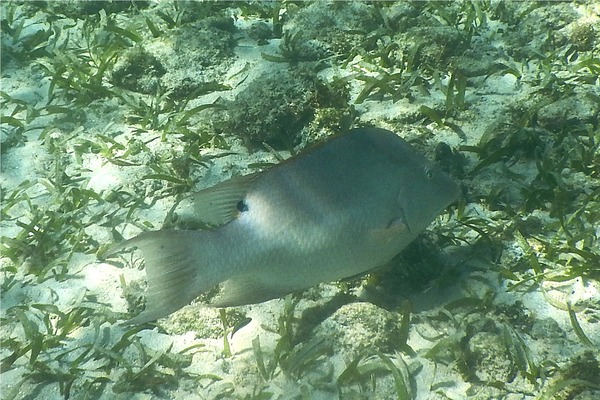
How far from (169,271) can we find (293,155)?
160 centimetres

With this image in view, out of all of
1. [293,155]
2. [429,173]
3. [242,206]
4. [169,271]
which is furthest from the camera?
[293,155]

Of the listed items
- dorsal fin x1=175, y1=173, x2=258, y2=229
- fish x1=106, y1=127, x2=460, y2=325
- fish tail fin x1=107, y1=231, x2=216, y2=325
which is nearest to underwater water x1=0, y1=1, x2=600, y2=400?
fish x1=106, y1=127, x2=460, y2=325

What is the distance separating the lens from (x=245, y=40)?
5902mm

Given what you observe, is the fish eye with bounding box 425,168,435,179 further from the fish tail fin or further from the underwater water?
the fish tail fin

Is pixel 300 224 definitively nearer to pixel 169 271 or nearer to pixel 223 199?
pixel 223 199

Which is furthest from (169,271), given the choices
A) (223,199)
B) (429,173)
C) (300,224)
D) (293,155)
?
(293,155)

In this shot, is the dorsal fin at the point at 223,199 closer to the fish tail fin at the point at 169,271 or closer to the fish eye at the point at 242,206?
the fish eye at the point at 242,206

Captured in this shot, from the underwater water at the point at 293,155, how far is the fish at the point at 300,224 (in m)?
0.17

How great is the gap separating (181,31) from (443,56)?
2.88 m

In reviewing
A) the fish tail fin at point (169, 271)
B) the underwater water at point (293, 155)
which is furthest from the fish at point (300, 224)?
the underwater water at point (293, 155)

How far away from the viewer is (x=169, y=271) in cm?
240

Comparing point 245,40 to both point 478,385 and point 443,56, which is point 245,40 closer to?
point 443,56

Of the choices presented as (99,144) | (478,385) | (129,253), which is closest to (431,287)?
(478,385)

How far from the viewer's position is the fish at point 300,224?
2.41m
